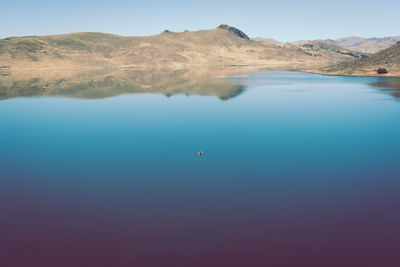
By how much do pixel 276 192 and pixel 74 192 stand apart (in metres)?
14.8

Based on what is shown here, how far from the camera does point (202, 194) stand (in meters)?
20.5

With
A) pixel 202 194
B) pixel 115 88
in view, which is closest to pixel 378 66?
pixel 115 88

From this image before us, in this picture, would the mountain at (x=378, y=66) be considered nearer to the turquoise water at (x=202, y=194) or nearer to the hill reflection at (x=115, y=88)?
the hill reflection at (x=115, y=88)

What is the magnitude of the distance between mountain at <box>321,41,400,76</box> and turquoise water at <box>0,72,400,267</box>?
97.7m

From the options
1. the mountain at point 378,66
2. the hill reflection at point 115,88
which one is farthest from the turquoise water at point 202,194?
the mountain at point 378,66

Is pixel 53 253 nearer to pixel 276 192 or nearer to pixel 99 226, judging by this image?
pixel 99 226

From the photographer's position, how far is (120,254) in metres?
14.8

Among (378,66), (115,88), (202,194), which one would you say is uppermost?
(378,66)

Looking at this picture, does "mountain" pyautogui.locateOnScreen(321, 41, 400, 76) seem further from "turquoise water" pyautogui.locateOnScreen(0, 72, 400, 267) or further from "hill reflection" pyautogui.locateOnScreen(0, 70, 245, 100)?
"turquoise water" pyautogui.locateOnScreen(0, 72, 400, 267)

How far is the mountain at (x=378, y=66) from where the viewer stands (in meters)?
121

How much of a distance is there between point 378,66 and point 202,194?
13915cm

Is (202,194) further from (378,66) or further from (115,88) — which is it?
(378,66)

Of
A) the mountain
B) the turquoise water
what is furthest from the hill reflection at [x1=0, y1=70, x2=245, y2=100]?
the mountain

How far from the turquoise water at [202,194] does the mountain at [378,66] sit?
97710 mm
